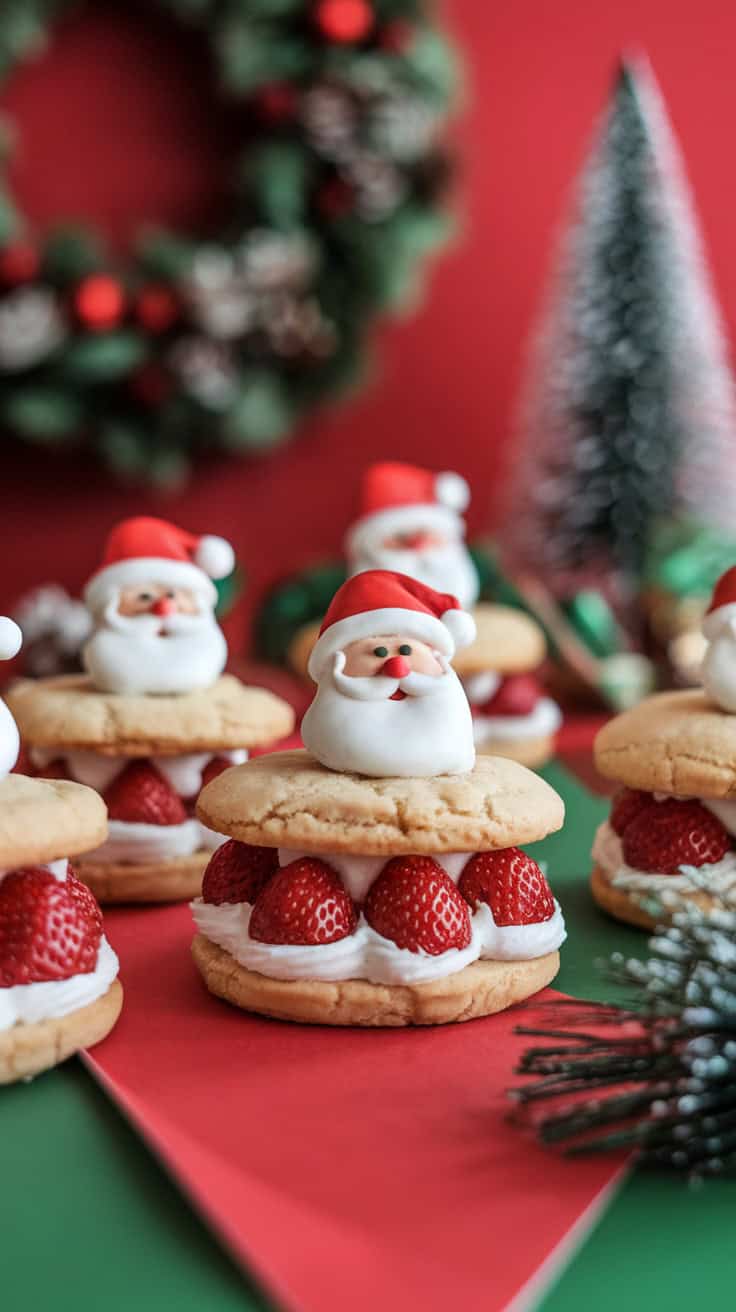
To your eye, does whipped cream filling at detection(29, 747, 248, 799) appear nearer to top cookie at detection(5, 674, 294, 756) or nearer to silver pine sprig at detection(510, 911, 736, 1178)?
top cookie at detection(5, 674, 294, 756)

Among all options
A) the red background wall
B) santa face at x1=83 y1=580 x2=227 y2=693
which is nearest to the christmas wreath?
the red background wall

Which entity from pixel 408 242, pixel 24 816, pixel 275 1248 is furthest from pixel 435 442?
pixel 275 1248

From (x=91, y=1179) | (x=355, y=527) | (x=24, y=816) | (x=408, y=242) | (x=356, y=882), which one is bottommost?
(x=91, y=1179)

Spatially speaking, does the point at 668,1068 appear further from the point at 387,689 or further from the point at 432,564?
the point at 432,564

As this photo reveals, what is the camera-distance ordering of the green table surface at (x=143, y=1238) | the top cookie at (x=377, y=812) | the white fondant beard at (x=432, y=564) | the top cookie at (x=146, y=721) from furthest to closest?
the white fondant beard at (x=432, y=564), the top cookie at (x=146, y=721), the top cookie at (x=377, y=812), the green table surface at (x=143, y=1238)

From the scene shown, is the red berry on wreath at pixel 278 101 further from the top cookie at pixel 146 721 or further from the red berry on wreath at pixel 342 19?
the top cookie at pixel 146 721

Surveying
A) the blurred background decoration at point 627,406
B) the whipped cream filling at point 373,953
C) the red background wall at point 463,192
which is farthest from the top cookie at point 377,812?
the red background wall at point 463,192

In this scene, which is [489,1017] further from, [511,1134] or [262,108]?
[262,108]
